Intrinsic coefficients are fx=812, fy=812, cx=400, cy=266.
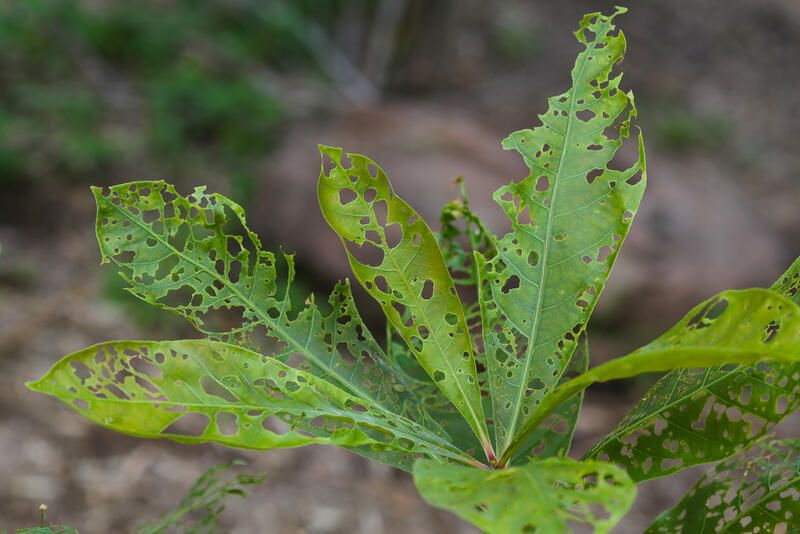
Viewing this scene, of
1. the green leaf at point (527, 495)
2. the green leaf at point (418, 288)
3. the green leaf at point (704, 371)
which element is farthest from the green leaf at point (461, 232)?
the green leaf at point (527, 495)

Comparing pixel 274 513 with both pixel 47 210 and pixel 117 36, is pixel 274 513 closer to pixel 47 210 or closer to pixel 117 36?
pixel 47 210

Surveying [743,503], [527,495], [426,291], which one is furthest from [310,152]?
[527,495]

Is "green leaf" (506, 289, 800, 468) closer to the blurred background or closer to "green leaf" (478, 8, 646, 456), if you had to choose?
"green leaf" (478, 8, 646, 456)

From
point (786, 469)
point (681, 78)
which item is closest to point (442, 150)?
point (786, 469)

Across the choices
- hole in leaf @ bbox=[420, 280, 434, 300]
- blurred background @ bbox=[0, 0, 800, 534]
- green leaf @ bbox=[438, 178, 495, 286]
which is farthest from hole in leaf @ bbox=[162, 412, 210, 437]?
green leaf @ bbox=[438, 178, 495, 286]

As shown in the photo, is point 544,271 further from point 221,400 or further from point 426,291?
point 426,291

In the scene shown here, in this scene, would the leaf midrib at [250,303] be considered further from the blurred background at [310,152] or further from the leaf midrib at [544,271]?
the blurred background at [310,152]
